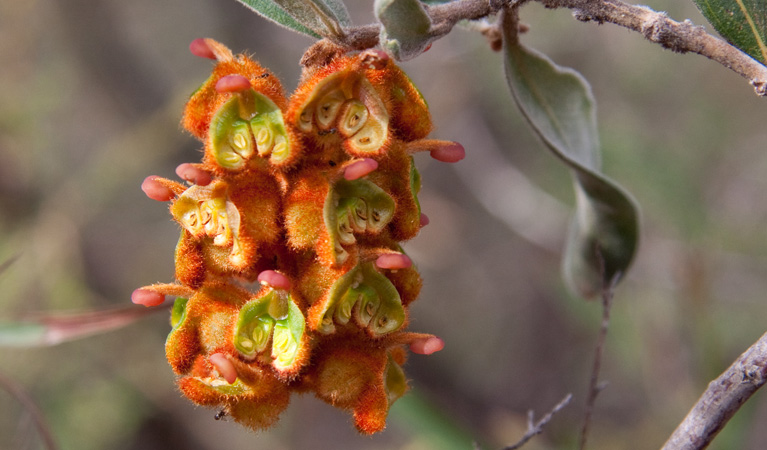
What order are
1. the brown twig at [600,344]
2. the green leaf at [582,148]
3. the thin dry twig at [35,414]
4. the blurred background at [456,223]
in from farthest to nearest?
1. the blurred background at [456,223]
2. the thin dry twig at [35,414]
3. the brown twig at [600,344]
4. the green leaf at [582,148]

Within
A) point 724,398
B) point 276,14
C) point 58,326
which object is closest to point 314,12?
point 276,14

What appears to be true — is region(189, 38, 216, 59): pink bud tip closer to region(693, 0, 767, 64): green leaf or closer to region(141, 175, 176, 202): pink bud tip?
region(141, 175, 176, 202): pink bud tip

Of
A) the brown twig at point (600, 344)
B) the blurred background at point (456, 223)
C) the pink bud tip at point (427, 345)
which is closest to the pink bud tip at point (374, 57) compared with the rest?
the pink bud tip at point (427, 345)

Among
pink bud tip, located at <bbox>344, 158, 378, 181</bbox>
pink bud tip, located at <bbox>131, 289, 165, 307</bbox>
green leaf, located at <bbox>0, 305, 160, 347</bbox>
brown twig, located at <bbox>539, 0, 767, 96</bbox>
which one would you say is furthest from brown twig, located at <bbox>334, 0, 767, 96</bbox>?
green leaf, located at <bbox>0, 305, 160, 347</bbox>

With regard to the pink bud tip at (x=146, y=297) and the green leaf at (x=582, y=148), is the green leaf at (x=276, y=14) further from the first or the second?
the pink bud tip at (x=146, y=297)

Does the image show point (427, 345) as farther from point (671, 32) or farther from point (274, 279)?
point (671, 32)
